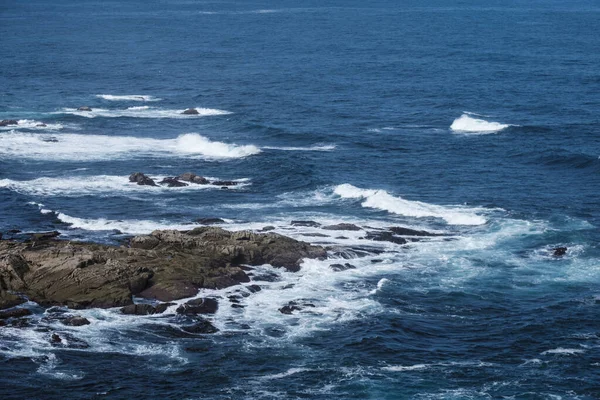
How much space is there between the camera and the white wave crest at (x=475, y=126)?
113 metres

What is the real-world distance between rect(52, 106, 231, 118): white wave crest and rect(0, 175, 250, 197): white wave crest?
1303 inches

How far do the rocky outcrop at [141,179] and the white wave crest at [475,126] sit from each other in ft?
127

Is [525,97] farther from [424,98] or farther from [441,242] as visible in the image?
[441,242]

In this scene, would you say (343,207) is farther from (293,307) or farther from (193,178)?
(293,307)

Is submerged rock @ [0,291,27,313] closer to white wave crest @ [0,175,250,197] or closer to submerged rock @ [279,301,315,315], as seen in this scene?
submerged rock @ [279,301,315,315]

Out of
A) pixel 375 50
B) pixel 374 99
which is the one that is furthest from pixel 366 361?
pixel 375 50

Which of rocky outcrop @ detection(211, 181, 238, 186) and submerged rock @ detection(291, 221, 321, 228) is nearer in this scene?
submerged rock @ detection(291, 221, 321, 228)

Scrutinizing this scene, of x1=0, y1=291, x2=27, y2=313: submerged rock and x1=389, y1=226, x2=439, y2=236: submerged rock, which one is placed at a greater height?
x1=0, y1=291, x2=27, y2=313: submerged rock

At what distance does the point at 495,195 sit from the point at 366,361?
3559cm

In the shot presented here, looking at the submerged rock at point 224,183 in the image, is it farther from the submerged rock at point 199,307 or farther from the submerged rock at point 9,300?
the submerged rock at point 9,300

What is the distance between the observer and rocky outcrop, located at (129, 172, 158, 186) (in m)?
90.3

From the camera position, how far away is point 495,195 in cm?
8562

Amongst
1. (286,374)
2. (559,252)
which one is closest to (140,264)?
(286,374)

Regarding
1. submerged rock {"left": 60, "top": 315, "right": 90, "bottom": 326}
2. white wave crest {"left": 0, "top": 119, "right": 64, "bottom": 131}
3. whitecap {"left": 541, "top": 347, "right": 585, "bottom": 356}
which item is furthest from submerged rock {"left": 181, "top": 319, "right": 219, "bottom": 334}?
white wave crest {"left": 0, "top": 119, "right": 64, "bottom": 131}
